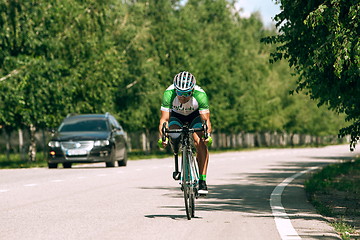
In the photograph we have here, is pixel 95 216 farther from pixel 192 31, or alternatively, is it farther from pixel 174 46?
pixel 192 31

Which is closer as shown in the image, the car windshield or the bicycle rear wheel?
the bicycle rear wheel

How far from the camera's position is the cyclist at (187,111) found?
805 centimetres

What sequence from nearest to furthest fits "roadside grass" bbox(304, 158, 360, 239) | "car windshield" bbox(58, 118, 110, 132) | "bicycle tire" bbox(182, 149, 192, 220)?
"roadside grass" bbox(304, 158, 360, 239), "bicycle tire" bbox(182, 149, 192, 220), "car windshield" bbox(58, 118, 110, 132)

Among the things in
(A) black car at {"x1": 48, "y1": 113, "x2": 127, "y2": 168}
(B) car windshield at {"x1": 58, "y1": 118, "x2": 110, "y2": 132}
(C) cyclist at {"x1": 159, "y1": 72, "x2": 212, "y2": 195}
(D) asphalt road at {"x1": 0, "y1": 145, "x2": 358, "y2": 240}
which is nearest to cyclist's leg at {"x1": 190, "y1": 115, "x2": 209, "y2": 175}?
(C) cyclist at {"x1": 159, "y1": 72, "x2": 212, "y2": 195}

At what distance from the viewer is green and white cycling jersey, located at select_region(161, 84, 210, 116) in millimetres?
8367

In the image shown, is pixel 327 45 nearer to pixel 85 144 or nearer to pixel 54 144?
pixel 85 144

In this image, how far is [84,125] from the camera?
21766 millimetres

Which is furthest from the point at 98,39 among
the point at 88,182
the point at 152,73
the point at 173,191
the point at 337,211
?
the point at 337,211

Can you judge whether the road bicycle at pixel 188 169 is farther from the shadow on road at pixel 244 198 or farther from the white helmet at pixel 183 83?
the white helmet at pixel 183 83

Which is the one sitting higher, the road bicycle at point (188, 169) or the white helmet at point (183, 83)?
the white helmet at point (183, 83)

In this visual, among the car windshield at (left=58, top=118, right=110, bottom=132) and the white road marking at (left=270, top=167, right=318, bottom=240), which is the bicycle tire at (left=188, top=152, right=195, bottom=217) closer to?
the white road marking at (left=270, top=167, right=318, bottom=240)

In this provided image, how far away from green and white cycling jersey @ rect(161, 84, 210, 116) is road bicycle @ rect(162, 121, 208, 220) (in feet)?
0.79

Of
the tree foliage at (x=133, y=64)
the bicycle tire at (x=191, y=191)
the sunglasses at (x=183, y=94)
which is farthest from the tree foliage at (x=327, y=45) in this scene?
the bicycle tire at (x=191, y=191)

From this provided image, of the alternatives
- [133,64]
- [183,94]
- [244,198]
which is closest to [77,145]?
[244,198]
